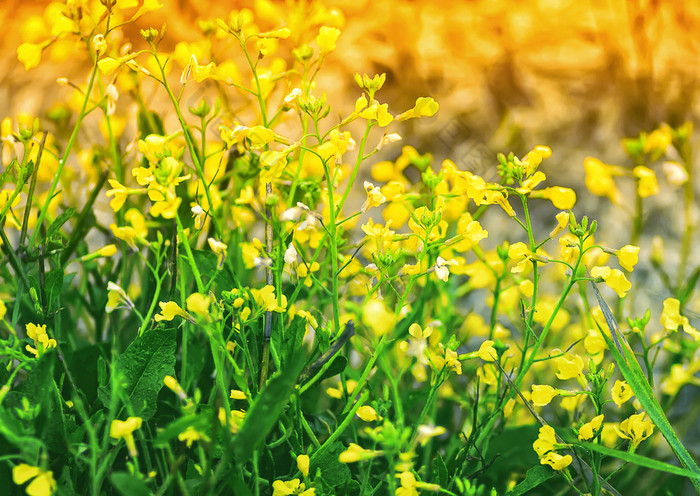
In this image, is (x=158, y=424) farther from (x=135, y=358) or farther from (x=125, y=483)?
(x=125, y=483)

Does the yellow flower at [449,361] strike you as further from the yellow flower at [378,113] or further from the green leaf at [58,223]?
the green leaf at [58,223]

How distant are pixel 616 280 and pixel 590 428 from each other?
0.10 m

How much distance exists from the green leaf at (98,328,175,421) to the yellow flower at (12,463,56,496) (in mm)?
103

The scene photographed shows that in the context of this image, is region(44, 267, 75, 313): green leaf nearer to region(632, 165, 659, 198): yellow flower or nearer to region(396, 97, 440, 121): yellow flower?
region(396, 97, 440, 121): yellow flower

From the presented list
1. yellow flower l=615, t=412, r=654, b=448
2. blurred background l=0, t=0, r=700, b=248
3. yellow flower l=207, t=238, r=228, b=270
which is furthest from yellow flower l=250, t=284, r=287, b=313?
blurred background l=0, t=0, r=700, b=248

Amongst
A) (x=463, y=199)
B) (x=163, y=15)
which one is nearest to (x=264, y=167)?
(x=463, y=199)

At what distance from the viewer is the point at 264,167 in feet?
1.29

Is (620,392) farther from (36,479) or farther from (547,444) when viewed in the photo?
(36,479)

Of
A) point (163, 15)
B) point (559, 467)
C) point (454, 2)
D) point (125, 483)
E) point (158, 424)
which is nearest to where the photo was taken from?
point (125, 483)

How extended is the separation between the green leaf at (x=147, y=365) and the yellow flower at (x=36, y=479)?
10 cm

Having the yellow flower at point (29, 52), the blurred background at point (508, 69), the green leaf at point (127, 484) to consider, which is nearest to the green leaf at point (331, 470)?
the green leaf at point (127, 484)

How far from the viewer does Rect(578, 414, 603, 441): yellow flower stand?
40 cm

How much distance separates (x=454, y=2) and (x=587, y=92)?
320 mm

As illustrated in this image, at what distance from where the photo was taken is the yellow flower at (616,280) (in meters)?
0.39
